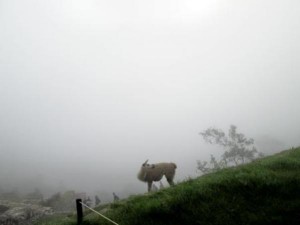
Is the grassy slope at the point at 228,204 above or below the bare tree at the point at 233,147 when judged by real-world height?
below

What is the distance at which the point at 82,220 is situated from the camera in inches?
440

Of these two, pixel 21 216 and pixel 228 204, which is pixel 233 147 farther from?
pixel 228 204

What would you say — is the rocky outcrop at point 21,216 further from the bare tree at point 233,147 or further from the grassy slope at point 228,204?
the bare tree at point 233,147

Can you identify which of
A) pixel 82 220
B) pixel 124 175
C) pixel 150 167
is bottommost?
pixel 82 220

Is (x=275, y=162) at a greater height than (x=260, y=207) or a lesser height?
greater

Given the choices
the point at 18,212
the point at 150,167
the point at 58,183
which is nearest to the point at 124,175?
the point at 58,183

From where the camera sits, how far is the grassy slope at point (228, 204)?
8812 mm

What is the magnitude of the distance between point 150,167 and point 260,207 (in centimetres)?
1508

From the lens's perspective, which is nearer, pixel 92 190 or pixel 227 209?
pixel 227 209

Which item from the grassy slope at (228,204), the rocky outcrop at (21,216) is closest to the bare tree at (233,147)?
the rocky outcrop at (21,216)

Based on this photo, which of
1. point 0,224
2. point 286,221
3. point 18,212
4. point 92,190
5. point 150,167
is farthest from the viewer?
point 92,190

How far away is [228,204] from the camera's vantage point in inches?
380

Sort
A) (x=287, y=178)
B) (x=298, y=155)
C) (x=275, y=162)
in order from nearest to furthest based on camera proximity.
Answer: (x=287, y=178), (x=275, y=162), (x=298, y=155)

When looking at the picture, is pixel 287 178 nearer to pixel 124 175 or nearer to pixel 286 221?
pixel 286 221
